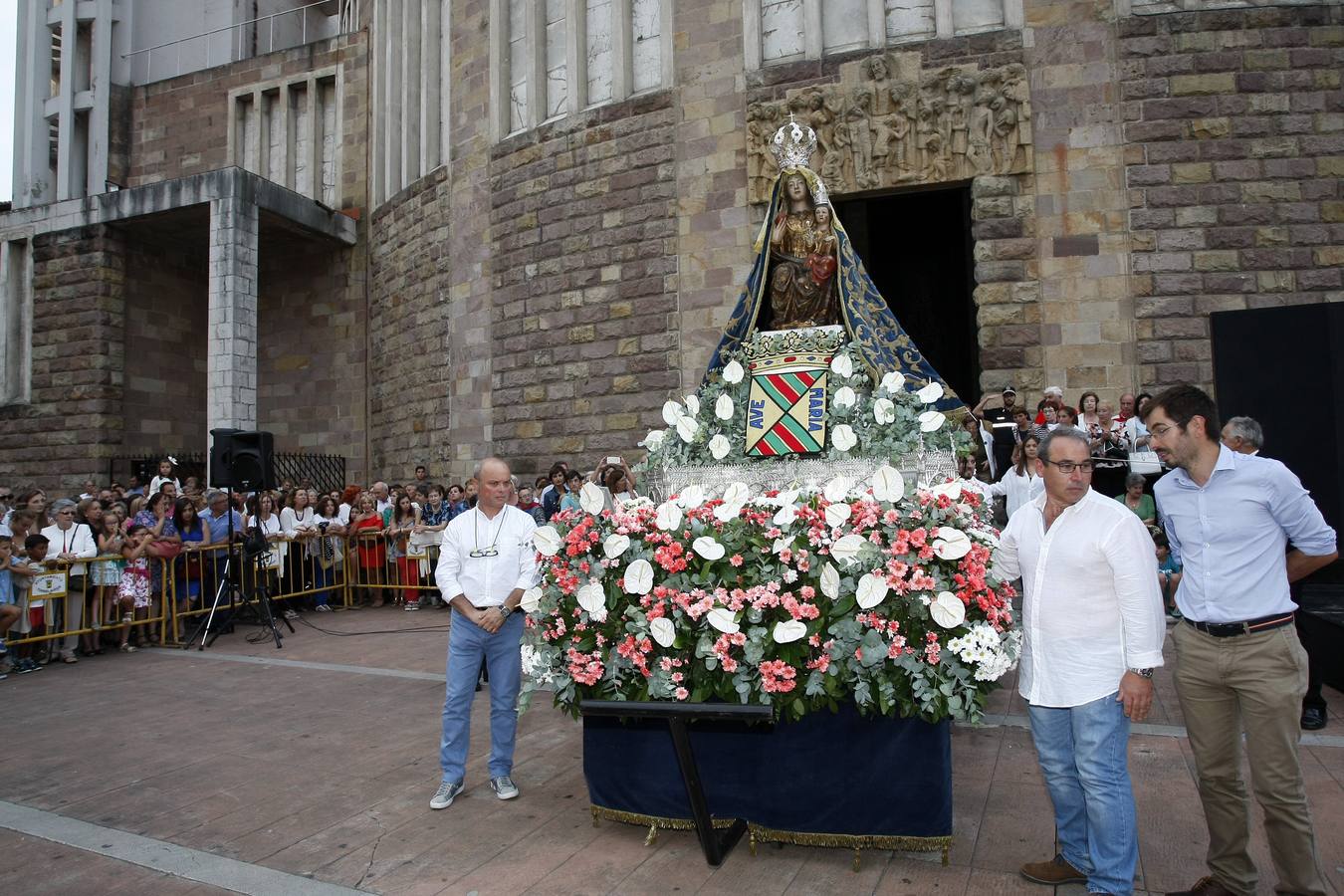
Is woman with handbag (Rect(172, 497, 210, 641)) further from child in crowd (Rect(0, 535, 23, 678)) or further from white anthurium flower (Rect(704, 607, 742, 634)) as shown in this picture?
white anthurium flower (Rect(704, 607, 742, 634))

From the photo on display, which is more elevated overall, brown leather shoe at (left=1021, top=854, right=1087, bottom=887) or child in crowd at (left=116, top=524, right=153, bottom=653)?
child in crowd at (left=116, top=524, right=153, bottom=653)

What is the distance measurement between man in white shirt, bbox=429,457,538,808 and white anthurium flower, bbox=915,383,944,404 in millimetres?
2438

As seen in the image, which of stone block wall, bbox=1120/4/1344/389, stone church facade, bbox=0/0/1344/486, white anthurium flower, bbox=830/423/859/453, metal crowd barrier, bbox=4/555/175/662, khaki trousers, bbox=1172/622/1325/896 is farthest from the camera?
stone church facade, bbox=0/0/1344/486

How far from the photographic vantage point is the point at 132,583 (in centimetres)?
966

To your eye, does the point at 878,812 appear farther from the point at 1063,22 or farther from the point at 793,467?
the point at 1063,22

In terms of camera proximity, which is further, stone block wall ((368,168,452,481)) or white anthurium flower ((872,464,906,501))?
stone block wall ((368,168,452,481))

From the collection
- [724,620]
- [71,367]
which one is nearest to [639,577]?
[724,620]

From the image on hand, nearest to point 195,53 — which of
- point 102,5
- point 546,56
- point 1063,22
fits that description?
point 102,5

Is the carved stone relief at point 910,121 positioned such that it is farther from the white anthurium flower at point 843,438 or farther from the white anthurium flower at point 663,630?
the white anthurium flower at point 663,630

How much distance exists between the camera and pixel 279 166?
71.5ft

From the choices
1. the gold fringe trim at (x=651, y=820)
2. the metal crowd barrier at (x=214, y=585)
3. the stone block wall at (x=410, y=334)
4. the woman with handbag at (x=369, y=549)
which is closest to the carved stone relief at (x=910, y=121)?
the stone block wall at (x=410, y=334)

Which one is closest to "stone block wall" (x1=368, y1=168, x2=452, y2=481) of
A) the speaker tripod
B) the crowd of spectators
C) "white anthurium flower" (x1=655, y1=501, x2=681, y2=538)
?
the crowd of spectators

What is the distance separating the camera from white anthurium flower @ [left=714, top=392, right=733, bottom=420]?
567cm

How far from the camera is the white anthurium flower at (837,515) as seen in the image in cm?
381
